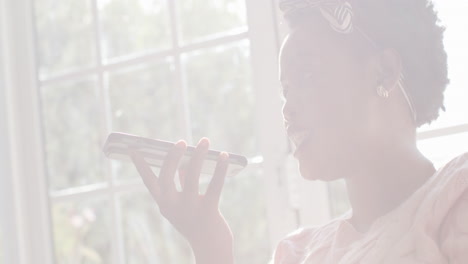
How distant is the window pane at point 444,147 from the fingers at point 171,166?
58cm

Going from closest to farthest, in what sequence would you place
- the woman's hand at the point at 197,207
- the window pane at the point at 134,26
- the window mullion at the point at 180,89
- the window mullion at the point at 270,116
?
the woman's hand at the point at 197,207 < the window mullion at the point at 270,116 < the window mullion at the point at 180,89 < the window pane at the point at 134,26

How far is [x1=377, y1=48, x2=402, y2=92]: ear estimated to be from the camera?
→ 3.48 feet

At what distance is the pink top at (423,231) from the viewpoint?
0.90 metres

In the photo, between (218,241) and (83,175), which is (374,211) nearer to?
(218,241)

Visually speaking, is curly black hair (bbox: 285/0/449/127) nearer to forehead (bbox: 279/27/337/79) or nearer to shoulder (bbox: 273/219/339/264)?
forehead (bbox: 279/27/337/79)

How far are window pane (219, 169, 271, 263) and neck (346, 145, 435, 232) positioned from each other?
21.0 ft

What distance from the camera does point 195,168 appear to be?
114cm

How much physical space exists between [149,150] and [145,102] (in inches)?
251

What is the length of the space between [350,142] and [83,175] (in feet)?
21.9

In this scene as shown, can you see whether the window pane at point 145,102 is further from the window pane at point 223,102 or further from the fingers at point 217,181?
the fingers at point 217,181

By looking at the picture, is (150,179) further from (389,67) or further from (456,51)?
(456,51)

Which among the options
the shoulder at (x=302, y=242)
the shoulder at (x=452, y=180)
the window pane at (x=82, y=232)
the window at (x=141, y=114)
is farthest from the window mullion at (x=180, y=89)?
the window at (x=141, y=114)

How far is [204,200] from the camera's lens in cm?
115

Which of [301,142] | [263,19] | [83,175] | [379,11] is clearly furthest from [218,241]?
[83,175]
